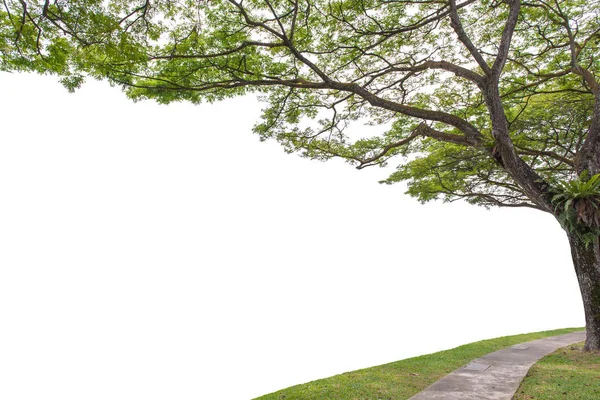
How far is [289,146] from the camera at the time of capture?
1048cm

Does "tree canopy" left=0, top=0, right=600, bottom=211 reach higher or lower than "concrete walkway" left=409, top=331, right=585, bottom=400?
higher

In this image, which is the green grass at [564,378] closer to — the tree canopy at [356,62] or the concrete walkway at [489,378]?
the concrete walkway at [489,378]

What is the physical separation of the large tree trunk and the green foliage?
0.22 meters

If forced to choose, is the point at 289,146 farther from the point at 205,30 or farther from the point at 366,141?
the point at 205,30

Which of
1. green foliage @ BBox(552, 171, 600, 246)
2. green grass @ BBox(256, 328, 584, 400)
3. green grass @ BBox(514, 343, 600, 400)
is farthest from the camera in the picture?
green foliage @ BBox(552, 171, 600, 246)

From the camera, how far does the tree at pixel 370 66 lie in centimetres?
635

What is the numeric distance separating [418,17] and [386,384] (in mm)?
7648

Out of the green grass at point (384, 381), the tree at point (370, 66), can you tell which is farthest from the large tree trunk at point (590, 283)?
the green grass at point (384, 381)

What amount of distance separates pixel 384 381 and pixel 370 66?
23.7 feet

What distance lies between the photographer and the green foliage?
7.48m

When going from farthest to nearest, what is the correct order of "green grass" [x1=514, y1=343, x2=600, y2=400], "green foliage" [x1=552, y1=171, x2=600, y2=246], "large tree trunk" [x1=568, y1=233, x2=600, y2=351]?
1. "large tree trunk" [x1=568, y1=233, x2=600, y2=351]
2. "green foliage" [x1=552, y1=171, x2=600, y2=246]
3. "green grass" [x1=514, y1=343, x2=600, y2=400]

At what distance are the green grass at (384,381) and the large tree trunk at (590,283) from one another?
227 cm

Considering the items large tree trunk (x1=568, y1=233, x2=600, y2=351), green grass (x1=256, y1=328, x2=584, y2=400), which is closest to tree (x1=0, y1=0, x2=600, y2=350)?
large tree trunk (x1=568, y1=233, x2=600, y2=351)

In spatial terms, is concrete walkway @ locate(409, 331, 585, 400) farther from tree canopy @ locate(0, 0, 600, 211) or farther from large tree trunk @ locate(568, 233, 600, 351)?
tree canopy @ locate(0, 0, 600, 211)
